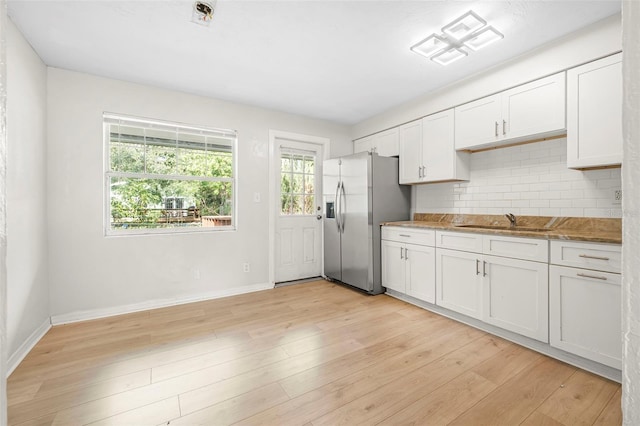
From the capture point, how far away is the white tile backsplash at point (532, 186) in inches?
93.0

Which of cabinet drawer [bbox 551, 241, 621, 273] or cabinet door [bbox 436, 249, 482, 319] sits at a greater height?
cabinet drawer [bbox 551, 241, 621, 273]

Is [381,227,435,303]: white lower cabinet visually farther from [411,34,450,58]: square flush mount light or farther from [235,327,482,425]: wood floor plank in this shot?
[411,34,450,58]: square flush mount light

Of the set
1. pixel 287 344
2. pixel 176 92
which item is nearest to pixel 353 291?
→ pixel 287 344

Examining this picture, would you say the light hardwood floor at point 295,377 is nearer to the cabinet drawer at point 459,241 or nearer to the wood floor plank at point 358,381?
the wood floor plank at point 358,381

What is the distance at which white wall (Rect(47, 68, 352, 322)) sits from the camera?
9.10ft

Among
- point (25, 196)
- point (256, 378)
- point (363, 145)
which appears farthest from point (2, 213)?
point (363, 145)

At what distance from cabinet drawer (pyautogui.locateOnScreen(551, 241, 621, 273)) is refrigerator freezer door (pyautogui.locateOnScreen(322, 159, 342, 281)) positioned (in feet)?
8.05

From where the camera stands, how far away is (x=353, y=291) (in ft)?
12.4

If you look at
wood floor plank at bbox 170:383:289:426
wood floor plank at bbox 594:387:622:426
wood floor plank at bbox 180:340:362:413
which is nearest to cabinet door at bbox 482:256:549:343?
wood floor plank at bbox 594:387:622:426

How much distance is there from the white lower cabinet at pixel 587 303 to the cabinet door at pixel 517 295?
0.18ft

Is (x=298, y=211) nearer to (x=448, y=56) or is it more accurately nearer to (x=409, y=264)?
(x=409, y=264)

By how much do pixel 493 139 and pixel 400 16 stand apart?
1511 mm

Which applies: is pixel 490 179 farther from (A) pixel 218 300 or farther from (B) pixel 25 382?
(B) pixel 25 382

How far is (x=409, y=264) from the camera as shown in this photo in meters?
3.28
